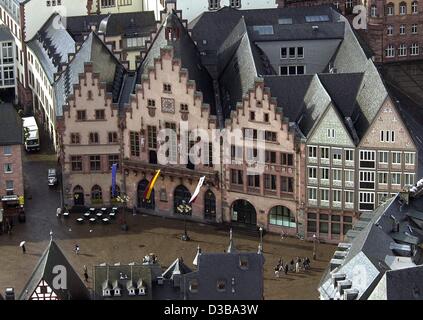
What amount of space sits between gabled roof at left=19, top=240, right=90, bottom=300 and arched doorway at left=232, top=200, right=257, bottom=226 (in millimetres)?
46050

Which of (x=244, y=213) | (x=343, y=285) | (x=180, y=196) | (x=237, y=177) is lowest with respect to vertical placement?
(x=343, y=285)

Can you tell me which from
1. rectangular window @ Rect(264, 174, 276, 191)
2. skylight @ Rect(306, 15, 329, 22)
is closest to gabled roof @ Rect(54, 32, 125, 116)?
rectangular window @ Rect(264, 174, 276, 191)

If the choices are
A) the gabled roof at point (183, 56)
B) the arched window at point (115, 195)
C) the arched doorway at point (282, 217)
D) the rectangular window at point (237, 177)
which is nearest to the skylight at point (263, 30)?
the gabled roof at point (183, 56)

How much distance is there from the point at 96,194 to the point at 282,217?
91.2 ft

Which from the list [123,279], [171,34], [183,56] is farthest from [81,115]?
[123,279]

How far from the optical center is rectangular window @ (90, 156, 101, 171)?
171000mm

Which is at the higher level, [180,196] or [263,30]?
[263,30]

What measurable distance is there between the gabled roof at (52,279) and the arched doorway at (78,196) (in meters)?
49.9

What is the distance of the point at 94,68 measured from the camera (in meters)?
169

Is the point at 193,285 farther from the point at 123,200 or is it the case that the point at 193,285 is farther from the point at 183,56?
the point at 183,56

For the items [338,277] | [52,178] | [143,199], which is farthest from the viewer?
[52,178]

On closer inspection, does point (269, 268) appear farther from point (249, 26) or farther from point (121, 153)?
point (249, 26)

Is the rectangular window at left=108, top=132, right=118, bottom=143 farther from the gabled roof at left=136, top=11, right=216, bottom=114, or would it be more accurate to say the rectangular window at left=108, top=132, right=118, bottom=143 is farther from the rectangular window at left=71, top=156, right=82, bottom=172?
the gabled roof at left=136, top=11, right=216, bottom=114
